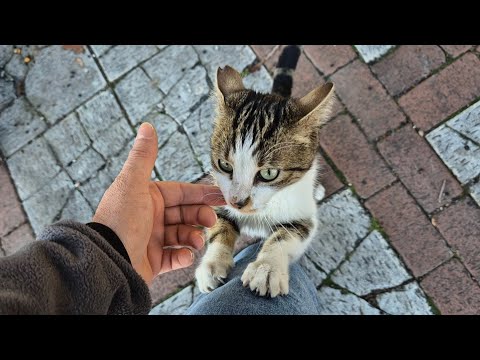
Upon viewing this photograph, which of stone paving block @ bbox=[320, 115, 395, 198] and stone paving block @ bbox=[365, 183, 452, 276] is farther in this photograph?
stone paving block @ bbox=[320, 115, 395, 198]

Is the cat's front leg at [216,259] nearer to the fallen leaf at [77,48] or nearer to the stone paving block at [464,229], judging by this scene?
the stone paving block at [464,229]

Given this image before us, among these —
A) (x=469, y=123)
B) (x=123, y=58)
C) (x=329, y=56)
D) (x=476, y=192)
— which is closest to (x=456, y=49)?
(x=469, y=123)

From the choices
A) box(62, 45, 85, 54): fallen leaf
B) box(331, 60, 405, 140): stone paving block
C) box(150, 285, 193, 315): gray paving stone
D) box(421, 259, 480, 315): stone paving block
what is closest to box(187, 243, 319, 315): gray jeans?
box(150, 285, 193, 315): gray paving stone

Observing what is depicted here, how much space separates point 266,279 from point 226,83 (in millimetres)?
861

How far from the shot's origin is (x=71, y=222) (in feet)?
4.58

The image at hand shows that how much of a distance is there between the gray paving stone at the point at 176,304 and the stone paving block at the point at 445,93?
181 centimetres

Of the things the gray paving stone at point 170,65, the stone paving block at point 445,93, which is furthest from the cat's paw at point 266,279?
the gray paving stone at point 170,65

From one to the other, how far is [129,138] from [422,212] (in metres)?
1.96

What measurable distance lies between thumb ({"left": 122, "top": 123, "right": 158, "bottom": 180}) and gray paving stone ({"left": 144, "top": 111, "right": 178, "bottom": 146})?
3.35 feet

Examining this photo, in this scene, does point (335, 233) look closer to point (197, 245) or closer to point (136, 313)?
point (197, 245)

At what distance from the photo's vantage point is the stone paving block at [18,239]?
2.86 m

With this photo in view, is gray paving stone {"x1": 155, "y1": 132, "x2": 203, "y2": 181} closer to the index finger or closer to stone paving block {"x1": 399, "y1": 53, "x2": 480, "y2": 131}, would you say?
the index finger

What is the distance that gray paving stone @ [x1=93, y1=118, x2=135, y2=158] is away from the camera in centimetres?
286

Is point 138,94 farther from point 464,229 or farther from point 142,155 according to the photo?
point 464,229
